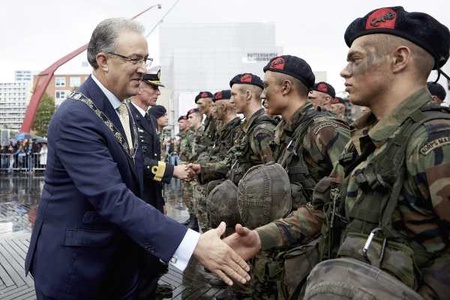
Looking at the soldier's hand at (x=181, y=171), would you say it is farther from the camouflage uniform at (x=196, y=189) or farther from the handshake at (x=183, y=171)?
the camouflage uniform at (x=196, y=189)

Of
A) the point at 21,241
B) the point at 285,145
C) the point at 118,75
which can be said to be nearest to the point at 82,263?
the point at 118,75

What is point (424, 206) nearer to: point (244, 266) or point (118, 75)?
point (244, 266)

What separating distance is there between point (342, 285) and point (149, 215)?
0.94m

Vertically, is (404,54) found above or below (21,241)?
above

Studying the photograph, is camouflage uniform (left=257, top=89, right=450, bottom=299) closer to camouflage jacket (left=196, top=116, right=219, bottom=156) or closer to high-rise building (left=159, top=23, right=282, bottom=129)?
camouflage jacket (left=196, top=116, right=219, bottom=156)

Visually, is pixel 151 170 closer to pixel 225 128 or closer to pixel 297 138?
pixel 297 138

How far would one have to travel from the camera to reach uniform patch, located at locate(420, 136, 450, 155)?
Result: 1.66m

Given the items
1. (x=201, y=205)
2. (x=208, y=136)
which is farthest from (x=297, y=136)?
(x=208, y=136)

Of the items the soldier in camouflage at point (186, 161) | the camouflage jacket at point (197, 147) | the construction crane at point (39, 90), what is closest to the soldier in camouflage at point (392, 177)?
the camouflage jacket at point (197, 147)

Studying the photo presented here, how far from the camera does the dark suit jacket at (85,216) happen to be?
2.10m

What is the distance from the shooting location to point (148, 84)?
499cm

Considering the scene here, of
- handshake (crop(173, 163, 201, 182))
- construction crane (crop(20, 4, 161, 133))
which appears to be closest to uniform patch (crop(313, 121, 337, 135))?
handshake (crop(173, 163, 201, 182))

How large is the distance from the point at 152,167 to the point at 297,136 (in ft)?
3.97

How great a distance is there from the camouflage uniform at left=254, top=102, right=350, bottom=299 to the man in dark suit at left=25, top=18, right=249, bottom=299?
3.46ft
